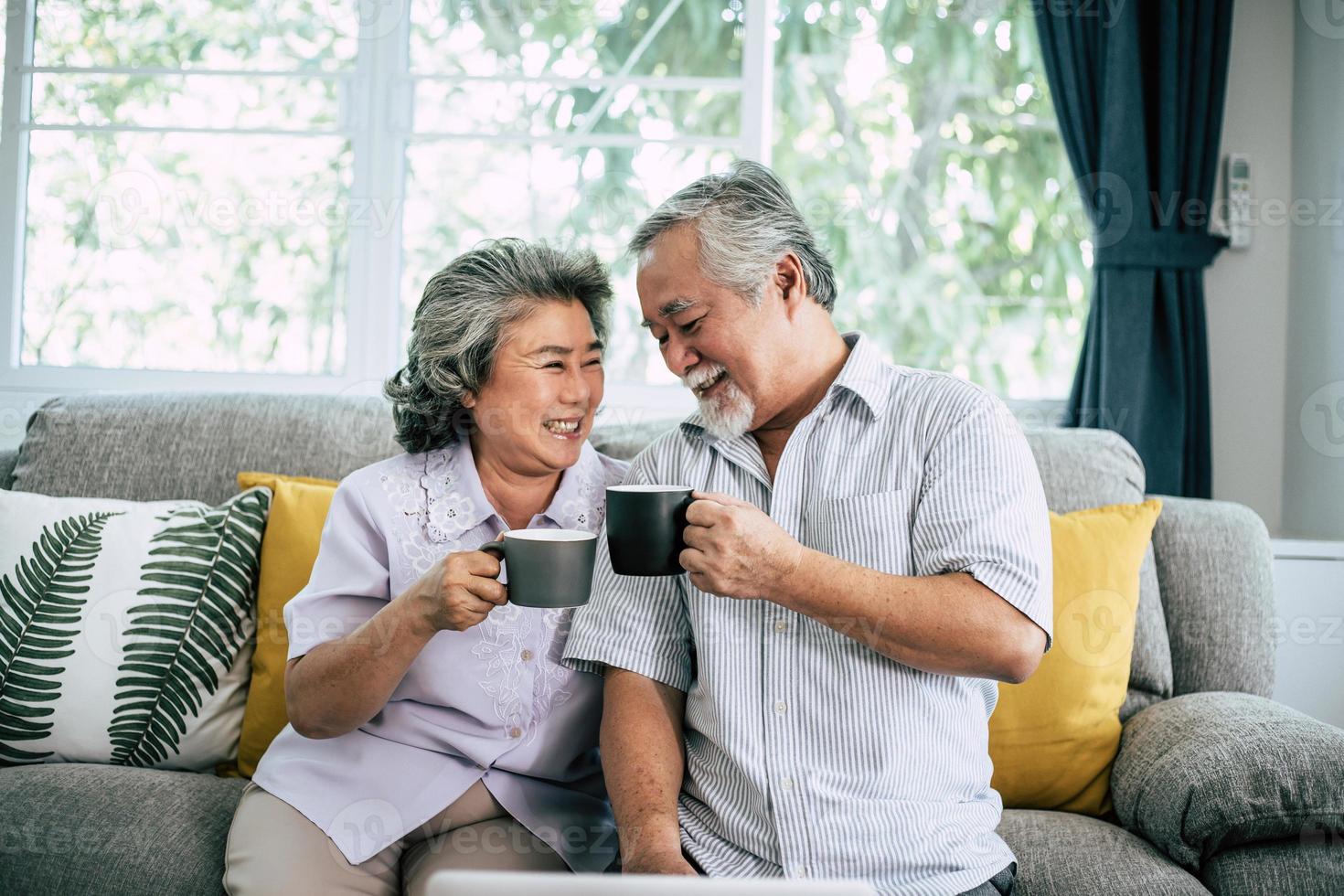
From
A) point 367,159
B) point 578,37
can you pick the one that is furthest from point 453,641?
point 578,37

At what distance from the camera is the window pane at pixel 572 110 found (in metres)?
2.98

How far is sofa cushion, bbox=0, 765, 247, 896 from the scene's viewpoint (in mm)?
1524

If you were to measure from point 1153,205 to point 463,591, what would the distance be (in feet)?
7.82

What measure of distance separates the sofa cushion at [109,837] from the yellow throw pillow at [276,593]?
161 mm

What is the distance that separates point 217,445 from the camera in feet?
6.92

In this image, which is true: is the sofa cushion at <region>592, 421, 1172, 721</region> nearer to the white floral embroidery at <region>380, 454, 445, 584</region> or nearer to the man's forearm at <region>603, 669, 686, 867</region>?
the white floral embroidery at <region>380, 454, 445, 584</region>

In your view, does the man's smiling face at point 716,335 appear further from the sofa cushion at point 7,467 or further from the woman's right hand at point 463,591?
the sofa cushion at point 7,467

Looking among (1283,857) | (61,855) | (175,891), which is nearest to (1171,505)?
(1283,857)

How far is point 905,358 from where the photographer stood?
3.15 metres

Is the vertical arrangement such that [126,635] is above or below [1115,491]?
below

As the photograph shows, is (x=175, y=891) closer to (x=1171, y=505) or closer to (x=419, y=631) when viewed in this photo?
(x=419, y=631)

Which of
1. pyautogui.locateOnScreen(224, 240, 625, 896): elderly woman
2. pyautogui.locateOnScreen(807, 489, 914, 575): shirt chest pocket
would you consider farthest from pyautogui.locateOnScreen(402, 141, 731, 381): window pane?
pyautogui.locateOnScreen(807, 489, 914, 575): shirt chest pocket

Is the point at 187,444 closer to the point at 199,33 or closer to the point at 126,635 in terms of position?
the point at 126,635

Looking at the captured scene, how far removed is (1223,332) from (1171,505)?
1236mm
